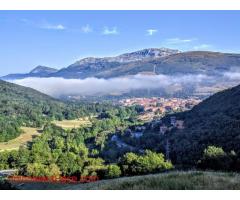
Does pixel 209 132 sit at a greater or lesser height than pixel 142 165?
greater

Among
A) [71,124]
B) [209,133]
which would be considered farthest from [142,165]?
[71,124]

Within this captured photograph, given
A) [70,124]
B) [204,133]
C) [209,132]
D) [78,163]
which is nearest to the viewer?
[78,163]

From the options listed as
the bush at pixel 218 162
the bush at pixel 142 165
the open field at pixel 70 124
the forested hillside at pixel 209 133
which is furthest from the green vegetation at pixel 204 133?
the open field at pixel 70 124

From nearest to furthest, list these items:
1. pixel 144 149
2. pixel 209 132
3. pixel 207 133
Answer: pixel 209 132 → pixel 207 133 → pixel 144 149

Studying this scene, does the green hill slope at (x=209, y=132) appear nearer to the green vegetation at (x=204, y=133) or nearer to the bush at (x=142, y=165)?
the green vegetation at (x=204, y=133)

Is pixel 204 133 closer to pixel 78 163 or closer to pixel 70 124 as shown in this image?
pixel 78 163
